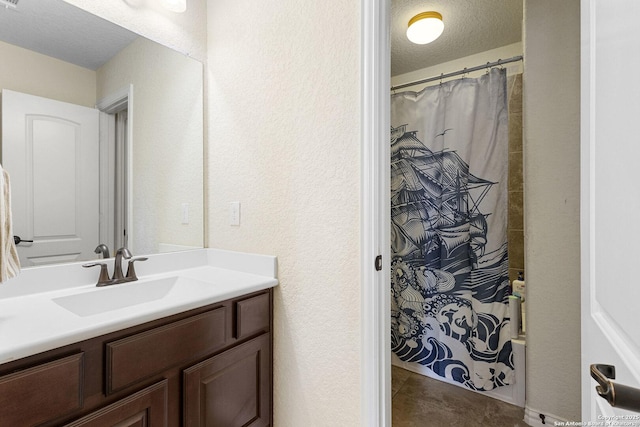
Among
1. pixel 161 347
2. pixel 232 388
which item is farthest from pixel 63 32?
pixel 232 388

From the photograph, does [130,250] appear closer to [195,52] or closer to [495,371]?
[195,52]

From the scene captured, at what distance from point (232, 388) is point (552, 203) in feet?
5.62

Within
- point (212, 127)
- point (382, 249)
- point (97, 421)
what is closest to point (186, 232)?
point (212, 127)

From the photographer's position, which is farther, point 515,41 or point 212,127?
point 515,41

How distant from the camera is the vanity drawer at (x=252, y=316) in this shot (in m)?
1.23

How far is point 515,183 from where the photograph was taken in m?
2.28

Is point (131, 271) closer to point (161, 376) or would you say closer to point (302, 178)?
point (161, 376)

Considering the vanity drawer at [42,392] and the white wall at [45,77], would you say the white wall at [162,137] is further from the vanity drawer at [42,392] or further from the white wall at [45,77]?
the vanity drawer at [42,392]

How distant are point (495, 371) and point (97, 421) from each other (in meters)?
2.06

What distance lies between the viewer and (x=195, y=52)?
1672 mm

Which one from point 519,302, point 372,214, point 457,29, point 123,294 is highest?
point 457,29

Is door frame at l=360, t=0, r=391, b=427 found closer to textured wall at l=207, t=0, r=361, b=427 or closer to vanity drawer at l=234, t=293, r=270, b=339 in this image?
textured wall at l=207, t=0, r=361, b=427

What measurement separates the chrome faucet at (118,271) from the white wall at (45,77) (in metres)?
0.66
